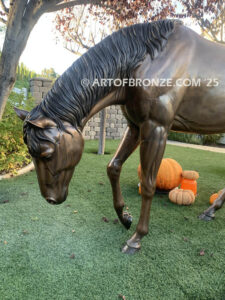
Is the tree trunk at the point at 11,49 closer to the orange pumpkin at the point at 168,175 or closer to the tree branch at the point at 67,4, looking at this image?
the tree branch at the point at 67,4

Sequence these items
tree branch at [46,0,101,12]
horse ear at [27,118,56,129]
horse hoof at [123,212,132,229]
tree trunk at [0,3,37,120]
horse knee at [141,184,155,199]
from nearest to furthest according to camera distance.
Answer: horse ear at [27,118,56,129]
horse knee at [141,184,155,199]
horse hoof at [123,212,132,229]
tree trunk at [0,3,37,120]
tree branch at [46,0,101,12]

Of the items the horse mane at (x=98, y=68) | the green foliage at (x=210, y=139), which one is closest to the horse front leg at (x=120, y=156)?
the horse mane at (x=98, y=68)

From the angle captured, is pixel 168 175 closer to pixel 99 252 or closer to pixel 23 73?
pixel 99 252

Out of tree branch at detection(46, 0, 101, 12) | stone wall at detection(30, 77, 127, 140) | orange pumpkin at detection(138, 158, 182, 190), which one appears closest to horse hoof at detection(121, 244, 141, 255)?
orange pumpkin at detection(138, 158, 182, 190)

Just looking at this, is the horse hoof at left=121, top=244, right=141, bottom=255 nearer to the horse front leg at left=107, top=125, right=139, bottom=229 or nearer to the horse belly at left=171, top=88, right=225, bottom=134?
the horse front leg at left=107, top=125, right=139, bottom=229

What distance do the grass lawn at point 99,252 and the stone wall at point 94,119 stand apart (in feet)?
18.3

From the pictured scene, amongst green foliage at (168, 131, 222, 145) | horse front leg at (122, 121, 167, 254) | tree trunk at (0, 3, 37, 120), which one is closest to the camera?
horse front leg at (122, 121, 167, 254)

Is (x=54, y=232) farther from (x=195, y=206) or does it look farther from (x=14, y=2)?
(x=14, y=2)

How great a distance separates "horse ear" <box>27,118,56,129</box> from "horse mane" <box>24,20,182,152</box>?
0.03m

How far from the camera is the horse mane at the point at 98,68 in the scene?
1.40 meters

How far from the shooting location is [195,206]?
297 centimetres

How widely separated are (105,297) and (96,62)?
1.50 metres

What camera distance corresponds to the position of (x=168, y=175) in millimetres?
3232

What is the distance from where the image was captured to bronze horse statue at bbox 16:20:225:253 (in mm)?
1379
